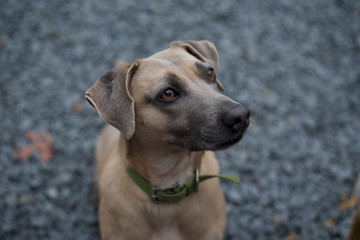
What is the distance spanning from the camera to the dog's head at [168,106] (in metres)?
2.54

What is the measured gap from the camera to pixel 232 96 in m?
5.35

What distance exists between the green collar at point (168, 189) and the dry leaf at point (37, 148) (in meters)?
2.23

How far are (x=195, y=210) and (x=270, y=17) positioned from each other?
14.7ft

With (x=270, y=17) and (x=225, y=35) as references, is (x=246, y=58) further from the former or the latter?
(x=270, y=17)

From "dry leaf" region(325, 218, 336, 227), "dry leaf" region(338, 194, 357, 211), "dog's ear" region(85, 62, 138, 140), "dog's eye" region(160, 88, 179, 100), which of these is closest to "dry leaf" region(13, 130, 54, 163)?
"dog's ear" region(85, 62, 138, 140)

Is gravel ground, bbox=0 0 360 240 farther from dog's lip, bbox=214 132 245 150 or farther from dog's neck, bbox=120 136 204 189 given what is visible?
dog's lip, bbox=214 132 245 150

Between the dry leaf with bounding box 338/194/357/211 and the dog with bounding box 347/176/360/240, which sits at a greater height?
the dog with bounding box 347/176/360/240

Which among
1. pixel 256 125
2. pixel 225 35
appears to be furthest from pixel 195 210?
pixel 225 35

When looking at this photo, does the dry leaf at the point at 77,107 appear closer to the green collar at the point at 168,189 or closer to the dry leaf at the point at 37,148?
the dry leaf at the point at 37,148

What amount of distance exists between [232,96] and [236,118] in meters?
2.94

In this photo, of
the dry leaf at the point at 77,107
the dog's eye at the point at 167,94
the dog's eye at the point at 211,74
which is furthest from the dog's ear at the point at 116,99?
the dry leaf at the point at 77,107

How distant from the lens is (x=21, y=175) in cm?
451

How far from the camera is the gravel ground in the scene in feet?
14.1

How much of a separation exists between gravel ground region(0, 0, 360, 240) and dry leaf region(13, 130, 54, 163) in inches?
2.9
